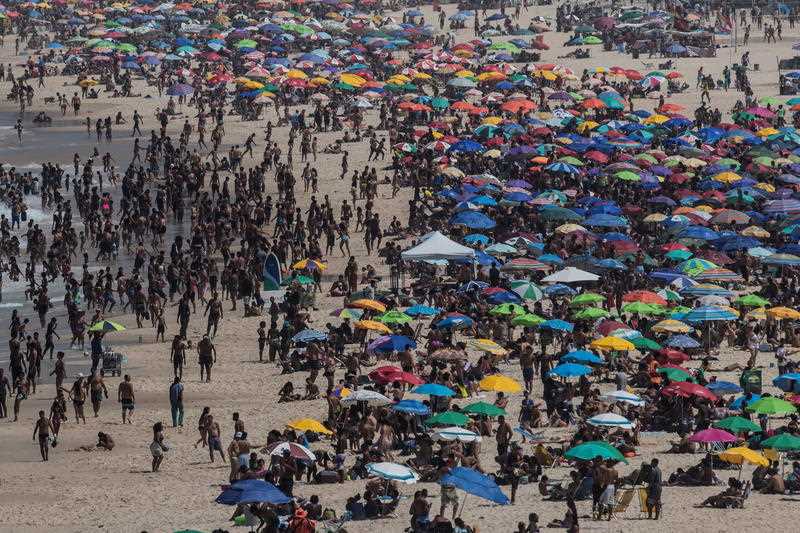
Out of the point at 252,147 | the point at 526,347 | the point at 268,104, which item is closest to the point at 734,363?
the point at 526,347

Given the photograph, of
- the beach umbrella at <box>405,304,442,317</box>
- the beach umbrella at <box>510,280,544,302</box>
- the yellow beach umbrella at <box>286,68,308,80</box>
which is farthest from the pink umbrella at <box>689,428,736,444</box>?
the yellow beach umbrella at <box>286,68,308,80</box>

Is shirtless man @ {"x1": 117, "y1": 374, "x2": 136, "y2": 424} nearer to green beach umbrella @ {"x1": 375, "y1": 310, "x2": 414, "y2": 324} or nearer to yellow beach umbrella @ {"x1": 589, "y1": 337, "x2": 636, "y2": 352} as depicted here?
green beach umbrella @ {"x1": 375, "y1": 310, "x2": 414, "y2": 324}

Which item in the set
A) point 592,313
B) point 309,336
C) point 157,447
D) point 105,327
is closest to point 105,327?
point 105,327

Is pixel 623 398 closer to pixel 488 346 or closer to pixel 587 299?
pixel 488 346

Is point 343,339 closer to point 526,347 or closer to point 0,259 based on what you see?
point 526,347

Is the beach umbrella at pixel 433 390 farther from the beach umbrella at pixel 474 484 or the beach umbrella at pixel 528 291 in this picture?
the beach umbrella at pixel 528 291
